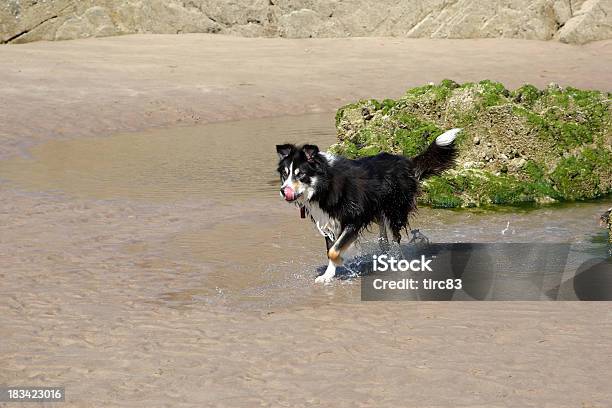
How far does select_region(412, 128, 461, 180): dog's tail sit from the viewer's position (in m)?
9.84

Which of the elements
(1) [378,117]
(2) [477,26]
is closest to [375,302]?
(1) [378,117]

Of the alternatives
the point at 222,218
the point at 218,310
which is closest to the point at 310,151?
the point at 218,310

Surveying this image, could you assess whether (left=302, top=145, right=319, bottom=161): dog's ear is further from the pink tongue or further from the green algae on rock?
the green algae on rock

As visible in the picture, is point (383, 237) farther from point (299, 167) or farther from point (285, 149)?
point (285, 149)

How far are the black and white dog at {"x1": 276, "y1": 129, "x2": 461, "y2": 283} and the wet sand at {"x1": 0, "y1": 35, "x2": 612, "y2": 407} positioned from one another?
59 cm

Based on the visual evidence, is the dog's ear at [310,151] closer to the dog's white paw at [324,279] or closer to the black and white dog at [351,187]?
the black and white dog at [351,187]

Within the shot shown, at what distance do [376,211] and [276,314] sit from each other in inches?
80.7

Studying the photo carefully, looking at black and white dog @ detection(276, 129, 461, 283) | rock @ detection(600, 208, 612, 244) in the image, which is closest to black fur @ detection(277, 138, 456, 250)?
black and white dog @ detection(276, 129, 461, 283)

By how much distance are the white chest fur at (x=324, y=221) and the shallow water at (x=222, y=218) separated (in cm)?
44

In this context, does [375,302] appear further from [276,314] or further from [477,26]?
[477,26]

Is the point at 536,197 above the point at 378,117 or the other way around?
the other way around

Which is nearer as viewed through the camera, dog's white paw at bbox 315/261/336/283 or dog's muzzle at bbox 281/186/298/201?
dog's muzzle at bbox 281/186/298/201

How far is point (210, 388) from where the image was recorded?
600 centimetres

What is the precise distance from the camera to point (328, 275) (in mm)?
8609
